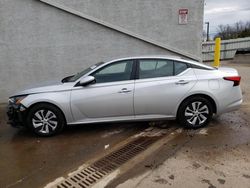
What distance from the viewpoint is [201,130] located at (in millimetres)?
5164

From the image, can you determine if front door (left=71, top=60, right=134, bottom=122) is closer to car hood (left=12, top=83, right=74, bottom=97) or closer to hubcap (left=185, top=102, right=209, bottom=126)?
car hood (left=12, top=83, right=74, bottom=97)

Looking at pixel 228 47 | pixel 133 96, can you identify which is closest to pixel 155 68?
pixel 133 96

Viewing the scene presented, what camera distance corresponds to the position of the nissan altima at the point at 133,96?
500 cm

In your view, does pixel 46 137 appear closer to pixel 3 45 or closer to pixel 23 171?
pixel 23 171

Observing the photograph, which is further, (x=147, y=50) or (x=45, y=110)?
(x=147, y=50)

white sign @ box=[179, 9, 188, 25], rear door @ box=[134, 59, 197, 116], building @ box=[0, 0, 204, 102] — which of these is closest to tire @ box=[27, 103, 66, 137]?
rear door @ box=[134, 59, 197, 116]

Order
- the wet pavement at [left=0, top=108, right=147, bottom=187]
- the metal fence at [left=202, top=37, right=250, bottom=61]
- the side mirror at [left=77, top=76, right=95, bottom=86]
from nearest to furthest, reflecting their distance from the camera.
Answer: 1. the wet pavement at [left=0, top=108, right=147, bottom=187]
2. the side mirror at [left=77, top=76, right=95, bottom=86]
3. the metal fence at [left=202, top=37, right=250, bottom=61]

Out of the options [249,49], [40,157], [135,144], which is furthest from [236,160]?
[249,49]

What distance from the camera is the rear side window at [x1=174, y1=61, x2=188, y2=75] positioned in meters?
5.13

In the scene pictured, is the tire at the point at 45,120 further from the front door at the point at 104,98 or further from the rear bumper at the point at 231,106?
the rear bumper at the point at 231,106

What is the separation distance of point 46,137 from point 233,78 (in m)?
3.73

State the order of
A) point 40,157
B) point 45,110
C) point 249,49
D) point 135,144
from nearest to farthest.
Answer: point 40,157
point 135,144
point 45,110
point 249,49

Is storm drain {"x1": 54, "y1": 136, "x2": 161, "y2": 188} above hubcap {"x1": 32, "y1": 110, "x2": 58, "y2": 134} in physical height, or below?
below

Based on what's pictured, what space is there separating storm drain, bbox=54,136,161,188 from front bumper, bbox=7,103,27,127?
192 centimetres
